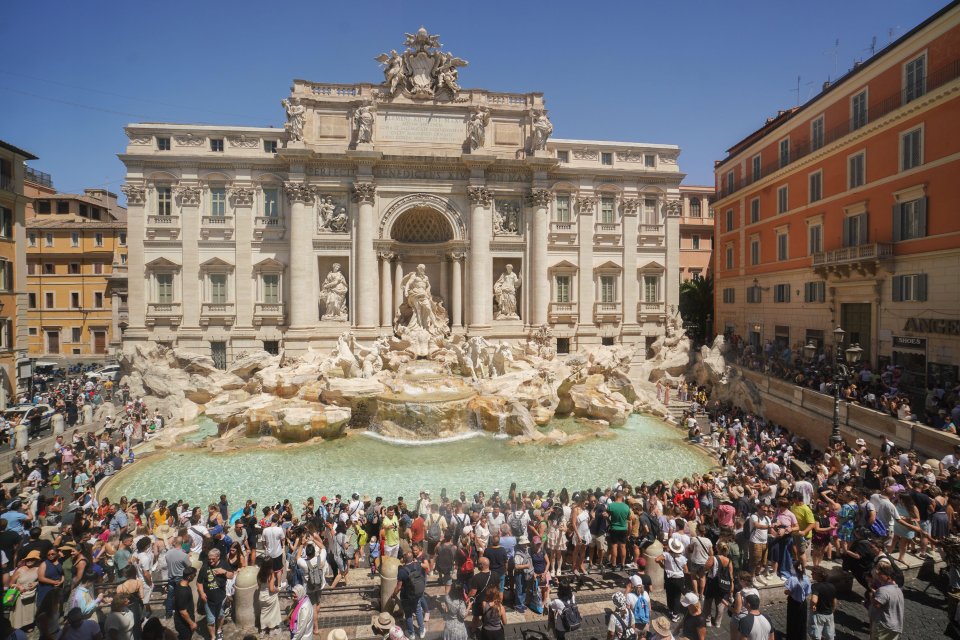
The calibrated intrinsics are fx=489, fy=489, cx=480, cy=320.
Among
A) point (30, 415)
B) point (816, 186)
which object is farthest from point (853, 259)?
point (30, 415)

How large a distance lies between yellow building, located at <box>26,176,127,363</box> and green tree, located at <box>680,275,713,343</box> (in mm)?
46100

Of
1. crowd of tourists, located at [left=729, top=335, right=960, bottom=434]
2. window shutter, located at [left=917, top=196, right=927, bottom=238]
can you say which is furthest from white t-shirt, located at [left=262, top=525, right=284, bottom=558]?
window shutter, located at [left=917, top=196, right=927, bottom=238]

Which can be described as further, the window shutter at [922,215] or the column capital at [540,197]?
the column capital at [540,197]

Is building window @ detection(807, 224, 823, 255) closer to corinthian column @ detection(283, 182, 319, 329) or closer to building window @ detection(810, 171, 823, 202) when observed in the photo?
building window @ detection(810, 171, 823, 202)

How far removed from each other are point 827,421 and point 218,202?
31.1 meters

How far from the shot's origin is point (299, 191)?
27.5 metres

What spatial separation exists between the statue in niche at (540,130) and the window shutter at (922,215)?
699 inches

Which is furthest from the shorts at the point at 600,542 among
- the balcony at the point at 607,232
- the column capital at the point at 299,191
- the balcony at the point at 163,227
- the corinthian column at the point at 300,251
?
the balcony at the point at 163,227

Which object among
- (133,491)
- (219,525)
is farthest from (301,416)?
(219,525)

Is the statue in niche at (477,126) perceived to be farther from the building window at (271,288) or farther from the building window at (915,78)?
the building window at (915,78)

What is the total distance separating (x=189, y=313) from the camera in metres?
27.8

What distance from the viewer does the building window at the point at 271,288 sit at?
28.4 meters

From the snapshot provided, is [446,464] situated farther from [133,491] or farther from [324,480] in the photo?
[133,491]

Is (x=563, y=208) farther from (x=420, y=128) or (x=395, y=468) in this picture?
(x=395, y=468)
